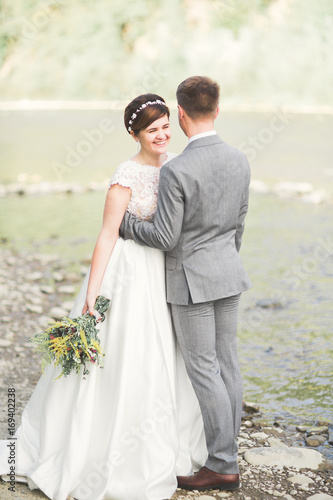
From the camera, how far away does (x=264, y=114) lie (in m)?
22.0

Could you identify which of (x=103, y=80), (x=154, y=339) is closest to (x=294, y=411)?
(x=154, y=339)

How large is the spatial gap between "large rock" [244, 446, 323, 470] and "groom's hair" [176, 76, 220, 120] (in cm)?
170

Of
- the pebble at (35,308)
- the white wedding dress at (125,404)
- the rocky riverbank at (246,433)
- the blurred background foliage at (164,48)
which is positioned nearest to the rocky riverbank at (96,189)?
the rocky riverbank at (246,433)

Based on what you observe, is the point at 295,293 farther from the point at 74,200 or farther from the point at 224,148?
the point at 74,200

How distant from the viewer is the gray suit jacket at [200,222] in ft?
8.88

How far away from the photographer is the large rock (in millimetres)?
3322

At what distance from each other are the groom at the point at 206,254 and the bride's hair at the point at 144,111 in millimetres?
165

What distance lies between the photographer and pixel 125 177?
114 inches

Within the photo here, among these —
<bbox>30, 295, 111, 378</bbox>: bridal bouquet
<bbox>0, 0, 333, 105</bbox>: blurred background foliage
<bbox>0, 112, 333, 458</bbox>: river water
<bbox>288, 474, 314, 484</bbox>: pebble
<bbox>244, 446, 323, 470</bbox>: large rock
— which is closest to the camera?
<bbox>30, 295, 111, 378</bbox>: bridal bouquet

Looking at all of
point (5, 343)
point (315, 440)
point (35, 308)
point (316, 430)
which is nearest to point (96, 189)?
point (35, 308)

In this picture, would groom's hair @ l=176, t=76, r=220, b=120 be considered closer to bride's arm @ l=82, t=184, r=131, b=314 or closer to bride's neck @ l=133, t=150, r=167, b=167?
bride's neck @ l=133, t=150, r=167, b=167

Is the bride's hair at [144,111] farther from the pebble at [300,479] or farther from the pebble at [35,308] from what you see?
the pebble at [35,308]

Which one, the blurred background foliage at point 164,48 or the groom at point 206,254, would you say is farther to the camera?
the blurred background foliage at point 164,48

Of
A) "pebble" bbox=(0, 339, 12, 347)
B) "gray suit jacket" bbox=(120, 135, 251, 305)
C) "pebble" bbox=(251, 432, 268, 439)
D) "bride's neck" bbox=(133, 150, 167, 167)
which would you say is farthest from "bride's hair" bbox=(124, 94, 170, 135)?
"pebble" bbox=(0, 339, 12, 347)
